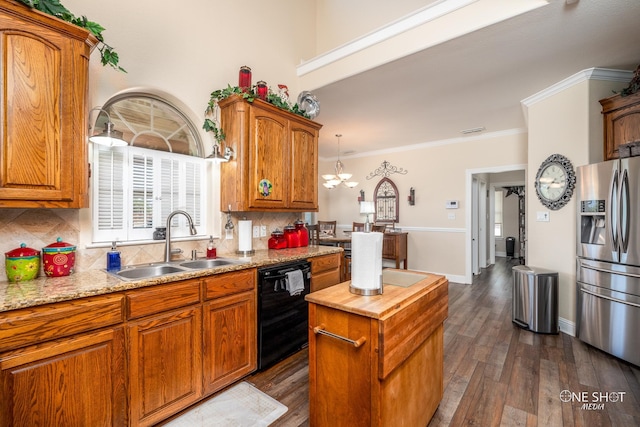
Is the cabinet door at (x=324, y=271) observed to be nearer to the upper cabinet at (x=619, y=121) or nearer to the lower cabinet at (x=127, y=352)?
the lower cabinet at (x=127, y=352)

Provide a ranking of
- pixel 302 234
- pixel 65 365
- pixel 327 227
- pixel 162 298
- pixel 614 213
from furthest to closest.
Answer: pixel 327 227, pixel 302 234, pixel 614 213, pixel 162 298, pixel 65 365

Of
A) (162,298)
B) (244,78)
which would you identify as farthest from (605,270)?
(244,78)

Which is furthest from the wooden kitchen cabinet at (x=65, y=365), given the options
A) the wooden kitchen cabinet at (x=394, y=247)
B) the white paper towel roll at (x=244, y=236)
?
the wooden kitchen cabinet at (x=394, y=247)

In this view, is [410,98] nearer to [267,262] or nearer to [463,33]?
[463,33]

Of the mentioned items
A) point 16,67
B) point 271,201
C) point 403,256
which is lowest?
point 403,256

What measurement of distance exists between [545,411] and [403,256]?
4015 millimetres

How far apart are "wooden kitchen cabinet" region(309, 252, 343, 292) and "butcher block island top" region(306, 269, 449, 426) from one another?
1.26m

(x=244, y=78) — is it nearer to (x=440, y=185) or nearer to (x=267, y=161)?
(x=267, y=161)

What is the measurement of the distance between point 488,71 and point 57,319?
4101 millimetres

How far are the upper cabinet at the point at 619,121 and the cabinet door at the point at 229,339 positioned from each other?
3.98 meters

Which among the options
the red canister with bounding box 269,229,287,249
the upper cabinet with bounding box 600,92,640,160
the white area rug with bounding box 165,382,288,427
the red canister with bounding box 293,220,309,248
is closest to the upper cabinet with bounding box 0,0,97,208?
the white area rug with bounding box 165,382,288,427

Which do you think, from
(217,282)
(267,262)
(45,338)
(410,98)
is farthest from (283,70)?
(45,338)

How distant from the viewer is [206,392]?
6.69ft
